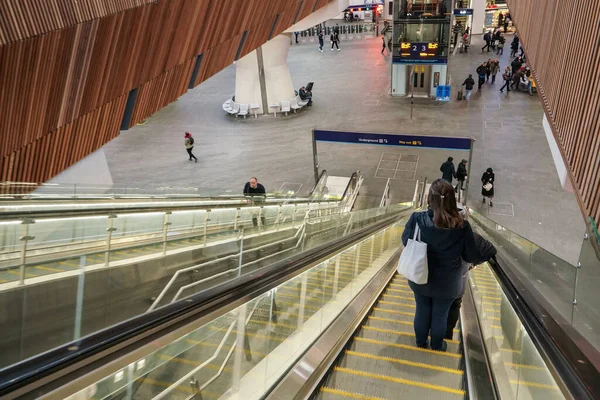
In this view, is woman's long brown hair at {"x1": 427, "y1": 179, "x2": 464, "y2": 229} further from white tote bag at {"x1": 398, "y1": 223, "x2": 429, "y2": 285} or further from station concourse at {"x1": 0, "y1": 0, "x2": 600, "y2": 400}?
station concourse at {"x1": 0, "y1": 0, "x2": 600, "y2": 400}

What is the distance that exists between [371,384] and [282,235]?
338 centimetres

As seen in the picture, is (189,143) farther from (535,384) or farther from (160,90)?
(535,384)

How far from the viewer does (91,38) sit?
8.13 metres

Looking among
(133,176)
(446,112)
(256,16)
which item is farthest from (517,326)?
(446,112)

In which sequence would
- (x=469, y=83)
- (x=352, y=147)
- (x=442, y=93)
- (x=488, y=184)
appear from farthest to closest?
1. (x=469, y=83)
2. (x=442, y=93)
3. (x=352, y=147)
4. (x=488, y=184)

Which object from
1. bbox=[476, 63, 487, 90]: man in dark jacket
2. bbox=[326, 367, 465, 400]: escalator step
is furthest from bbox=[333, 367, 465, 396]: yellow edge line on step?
bbox=[476, 63, 487, 90]: man in dark jacket

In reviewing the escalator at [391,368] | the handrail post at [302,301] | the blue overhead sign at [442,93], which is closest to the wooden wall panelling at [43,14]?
the handrail post at [302,301]

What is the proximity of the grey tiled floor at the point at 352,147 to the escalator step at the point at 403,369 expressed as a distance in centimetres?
998

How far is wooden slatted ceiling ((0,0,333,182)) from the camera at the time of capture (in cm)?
708

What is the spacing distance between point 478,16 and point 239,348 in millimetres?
45447

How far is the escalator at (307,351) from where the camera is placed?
1.92 meters

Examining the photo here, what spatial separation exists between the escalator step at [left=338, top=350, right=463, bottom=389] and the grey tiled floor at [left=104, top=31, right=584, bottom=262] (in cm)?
998

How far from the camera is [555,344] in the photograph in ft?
7.29

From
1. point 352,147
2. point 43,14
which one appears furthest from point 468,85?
point 43,14
